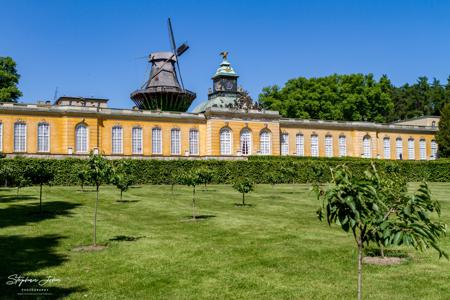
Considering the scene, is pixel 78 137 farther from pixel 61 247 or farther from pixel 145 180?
pixel 61 247

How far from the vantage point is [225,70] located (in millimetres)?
69812

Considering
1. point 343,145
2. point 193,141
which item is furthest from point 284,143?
point 193,141

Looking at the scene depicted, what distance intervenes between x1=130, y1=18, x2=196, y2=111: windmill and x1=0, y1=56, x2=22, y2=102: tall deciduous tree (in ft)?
50.4

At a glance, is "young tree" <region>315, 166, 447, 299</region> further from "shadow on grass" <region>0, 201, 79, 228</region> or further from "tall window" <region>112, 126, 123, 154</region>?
"tall window" <region>112, 126, 123, 154</region>

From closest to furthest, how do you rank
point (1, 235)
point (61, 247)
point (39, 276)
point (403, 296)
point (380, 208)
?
point (380, 208), point (403, 296), point (39, 276), point (61, 247), point (1, 235)

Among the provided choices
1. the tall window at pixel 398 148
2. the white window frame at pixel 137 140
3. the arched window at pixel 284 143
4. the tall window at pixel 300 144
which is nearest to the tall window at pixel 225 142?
the arched window at pixel 284 143

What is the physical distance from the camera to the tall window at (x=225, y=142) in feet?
188

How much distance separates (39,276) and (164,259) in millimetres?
3444

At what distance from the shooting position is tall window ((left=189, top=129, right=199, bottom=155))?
189 feet

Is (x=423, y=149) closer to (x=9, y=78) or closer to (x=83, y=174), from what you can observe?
(x=9, y=78)

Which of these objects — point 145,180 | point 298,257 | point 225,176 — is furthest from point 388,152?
point 298,257

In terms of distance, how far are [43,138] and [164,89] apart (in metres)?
19.6

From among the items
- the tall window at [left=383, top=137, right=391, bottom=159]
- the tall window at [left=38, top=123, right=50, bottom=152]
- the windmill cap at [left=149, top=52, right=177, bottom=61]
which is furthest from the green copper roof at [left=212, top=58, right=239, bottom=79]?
the tall window at [left=38, top=123, right=50, bottom=152]

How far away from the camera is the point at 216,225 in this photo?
19531mm
